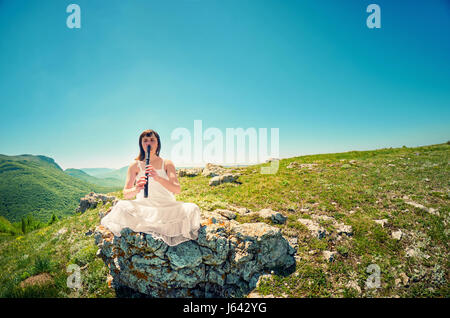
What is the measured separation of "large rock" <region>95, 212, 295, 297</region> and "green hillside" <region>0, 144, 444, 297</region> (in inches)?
28.6

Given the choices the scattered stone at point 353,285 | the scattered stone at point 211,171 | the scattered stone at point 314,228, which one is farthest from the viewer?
the scattered stone at point 211,171

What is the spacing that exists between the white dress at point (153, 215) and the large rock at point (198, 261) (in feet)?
2.71

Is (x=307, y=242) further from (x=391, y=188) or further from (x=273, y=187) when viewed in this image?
(x=391, y=188)

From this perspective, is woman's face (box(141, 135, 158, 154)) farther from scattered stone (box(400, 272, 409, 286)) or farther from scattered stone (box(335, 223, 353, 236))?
scattered stone (box(400, 272, 409, 286))

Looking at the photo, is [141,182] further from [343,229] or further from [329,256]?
[343,229]

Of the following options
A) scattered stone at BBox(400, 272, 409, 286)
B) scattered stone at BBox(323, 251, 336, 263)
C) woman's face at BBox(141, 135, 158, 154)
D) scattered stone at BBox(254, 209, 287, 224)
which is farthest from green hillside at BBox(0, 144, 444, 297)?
woman's face at BBox(141, 135, 158, 154)

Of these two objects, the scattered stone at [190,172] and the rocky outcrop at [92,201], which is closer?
the rocky outcrop at [92,201]

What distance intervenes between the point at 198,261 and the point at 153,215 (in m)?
2.53

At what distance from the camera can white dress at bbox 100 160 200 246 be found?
5992 mm

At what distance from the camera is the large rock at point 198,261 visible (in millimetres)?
6523

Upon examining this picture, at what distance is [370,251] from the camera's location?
8.02 meters

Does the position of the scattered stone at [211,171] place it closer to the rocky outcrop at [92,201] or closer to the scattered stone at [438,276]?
the rocky outcrop at [92,201]

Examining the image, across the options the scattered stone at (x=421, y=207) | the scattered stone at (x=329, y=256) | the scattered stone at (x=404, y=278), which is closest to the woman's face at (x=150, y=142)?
the scattered stone at (x=329, y=256)
